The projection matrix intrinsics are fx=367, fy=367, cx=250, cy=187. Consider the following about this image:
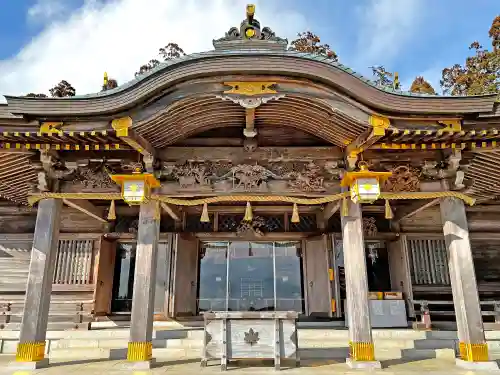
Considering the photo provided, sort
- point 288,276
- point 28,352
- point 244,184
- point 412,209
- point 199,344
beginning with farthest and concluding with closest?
point 288,276
point 412,209
point 199,344
point 244,184
point 28,352

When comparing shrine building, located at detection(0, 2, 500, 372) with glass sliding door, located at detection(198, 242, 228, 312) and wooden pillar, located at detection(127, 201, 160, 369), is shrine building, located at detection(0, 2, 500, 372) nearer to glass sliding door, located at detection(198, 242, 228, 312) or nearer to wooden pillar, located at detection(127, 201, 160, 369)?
wooden pillar, located at detection(127, 201, 160, 369)

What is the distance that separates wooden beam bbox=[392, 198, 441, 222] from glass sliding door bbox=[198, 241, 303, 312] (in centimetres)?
304

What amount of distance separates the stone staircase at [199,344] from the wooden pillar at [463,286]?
3.64 ft

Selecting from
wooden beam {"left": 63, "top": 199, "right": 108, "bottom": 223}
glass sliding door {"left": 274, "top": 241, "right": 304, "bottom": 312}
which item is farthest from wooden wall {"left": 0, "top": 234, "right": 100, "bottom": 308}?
glass sliding door {"left": 274, "top": 241, "right": 304, "bottom": 312}

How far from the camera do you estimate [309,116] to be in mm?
7363

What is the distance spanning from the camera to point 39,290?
7.23m

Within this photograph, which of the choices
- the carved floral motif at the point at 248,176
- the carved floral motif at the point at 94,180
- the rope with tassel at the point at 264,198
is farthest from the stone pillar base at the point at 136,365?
the carved floral motif at the point at 94,180

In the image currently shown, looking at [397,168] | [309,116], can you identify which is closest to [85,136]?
[309,116]

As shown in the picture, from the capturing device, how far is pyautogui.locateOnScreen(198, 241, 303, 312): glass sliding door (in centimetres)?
1118

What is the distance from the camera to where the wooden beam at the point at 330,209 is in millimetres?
8577

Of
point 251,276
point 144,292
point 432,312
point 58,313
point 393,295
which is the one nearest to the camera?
point 144,292

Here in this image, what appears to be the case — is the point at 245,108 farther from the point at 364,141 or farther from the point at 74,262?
the point at 74,262

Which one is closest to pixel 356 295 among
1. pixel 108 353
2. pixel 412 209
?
pixel 412 209

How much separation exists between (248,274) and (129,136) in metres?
6.18
